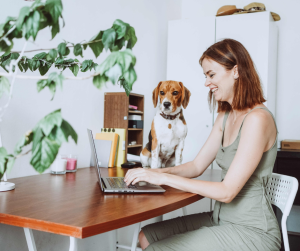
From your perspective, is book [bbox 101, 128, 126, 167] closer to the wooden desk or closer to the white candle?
the white candle

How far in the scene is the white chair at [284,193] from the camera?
1.29 m

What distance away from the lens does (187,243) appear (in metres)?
1.10

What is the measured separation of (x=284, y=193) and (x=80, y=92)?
131 centimetres

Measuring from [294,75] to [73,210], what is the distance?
111 inches

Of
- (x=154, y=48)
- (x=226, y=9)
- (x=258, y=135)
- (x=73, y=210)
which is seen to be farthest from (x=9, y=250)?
(x=226, y=9)

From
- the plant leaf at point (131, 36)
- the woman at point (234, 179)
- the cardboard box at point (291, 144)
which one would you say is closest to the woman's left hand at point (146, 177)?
the woman at point (234, 179)

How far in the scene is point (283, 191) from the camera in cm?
140

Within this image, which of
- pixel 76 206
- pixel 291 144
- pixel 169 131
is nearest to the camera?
pixel 76 206

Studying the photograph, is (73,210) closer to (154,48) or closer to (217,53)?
(217,53)

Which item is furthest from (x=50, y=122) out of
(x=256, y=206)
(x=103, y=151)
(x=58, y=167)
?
(x=103, y=151)

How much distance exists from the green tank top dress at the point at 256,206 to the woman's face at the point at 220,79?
0.77 ft

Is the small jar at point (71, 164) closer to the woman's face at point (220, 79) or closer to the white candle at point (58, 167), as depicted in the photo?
the white candle at point (58, 167)

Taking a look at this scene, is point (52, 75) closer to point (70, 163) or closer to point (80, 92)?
point (70, 163)

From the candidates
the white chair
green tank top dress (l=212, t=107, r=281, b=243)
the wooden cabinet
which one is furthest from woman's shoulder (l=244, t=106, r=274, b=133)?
the wooden cabinet
